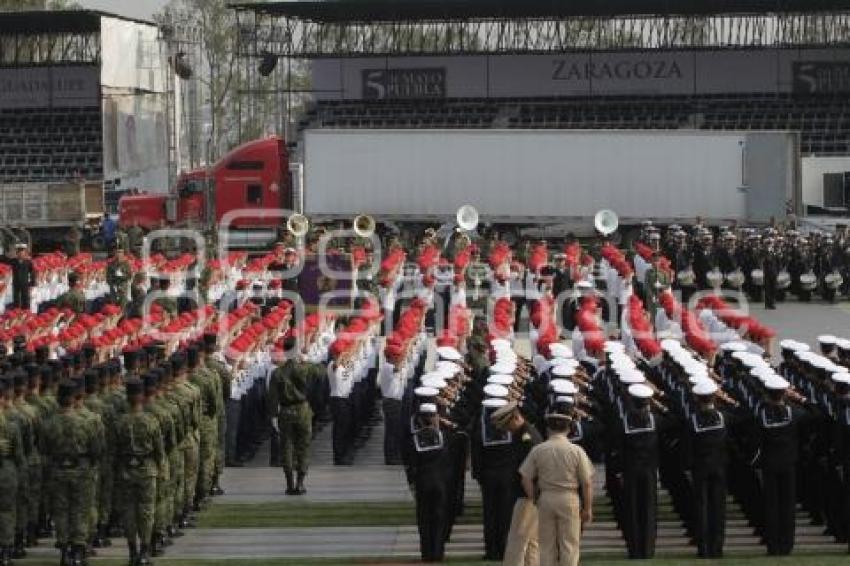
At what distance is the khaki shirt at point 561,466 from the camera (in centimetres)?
1314

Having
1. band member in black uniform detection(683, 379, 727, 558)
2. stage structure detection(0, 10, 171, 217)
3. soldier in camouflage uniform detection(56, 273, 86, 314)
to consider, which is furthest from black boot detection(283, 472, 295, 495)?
stage structure detection(0, 10, 171, 217)

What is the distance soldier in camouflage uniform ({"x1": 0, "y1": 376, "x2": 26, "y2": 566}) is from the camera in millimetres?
15141

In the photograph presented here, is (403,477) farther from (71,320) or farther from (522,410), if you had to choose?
(71,320)

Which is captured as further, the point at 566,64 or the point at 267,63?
the point at 566,64

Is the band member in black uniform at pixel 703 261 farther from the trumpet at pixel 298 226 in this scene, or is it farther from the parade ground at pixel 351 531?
the parade ground at pixel 351 531

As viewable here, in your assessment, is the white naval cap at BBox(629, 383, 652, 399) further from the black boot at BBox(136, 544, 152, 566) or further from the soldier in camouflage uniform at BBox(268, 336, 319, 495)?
the soldier in camouflage uniform at BBox(268, 336, 319, 495)

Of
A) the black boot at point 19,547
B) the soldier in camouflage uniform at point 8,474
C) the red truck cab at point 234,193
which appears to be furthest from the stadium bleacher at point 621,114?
the soldier in camouflage uniform at point 8,474

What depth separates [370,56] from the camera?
58.2 meters

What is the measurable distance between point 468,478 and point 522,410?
10.3ft

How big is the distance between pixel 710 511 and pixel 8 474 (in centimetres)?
481

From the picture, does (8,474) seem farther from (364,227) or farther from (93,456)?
(364,227)

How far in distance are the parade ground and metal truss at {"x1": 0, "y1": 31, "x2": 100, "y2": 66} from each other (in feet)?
138

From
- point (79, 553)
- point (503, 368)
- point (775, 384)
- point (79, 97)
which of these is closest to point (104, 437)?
point (79, 553)

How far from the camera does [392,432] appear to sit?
806 inches
